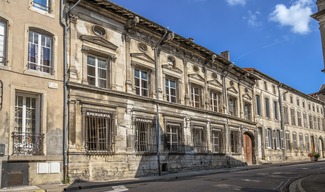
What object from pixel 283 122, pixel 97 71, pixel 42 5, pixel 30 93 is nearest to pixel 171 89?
pixel 97 71

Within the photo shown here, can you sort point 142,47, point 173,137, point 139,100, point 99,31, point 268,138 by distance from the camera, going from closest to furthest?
point 99,31
point 139,100
point 142,47
point 173,137
point 268,138

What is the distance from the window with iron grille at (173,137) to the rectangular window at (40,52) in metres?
7.84

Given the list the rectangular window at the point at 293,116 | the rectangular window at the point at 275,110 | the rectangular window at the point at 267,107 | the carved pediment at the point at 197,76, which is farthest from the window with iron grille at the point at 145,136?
the rectangular window at the point at 293,116

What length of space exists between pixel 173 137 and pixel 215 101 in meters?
6.08

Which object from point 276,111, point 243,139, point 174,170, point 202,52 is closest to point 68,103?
point 174,170

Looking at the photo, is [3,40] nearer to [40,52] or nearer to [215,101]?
[40,52]

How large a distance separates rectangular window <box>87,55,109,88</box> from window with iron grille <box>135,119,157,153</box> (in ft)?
8.82

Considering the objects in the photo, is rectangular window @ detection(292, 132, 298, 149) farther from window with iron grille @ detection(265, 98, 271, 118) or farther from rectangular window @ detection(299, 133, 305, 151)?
window with iron grille @ detection(265, 98, 271, 118)

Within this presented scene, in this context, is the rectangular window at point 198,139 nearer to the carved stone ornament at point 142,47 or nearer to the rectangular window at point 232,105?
the rectangular window at point 232,105

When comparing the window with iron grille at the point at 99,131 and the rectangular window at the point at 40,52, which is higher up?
the rectangular window at the point at 40,52

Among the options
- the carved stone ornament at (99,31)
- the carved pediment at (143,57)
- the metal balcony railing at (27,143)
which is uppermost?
the carved stone ornament at (99,31)

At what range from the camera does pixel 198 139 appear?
22.2 meters

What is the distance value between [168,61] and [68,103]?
26.3 ft

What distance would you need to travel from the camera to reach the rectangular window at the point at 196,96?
22828 millimetres
